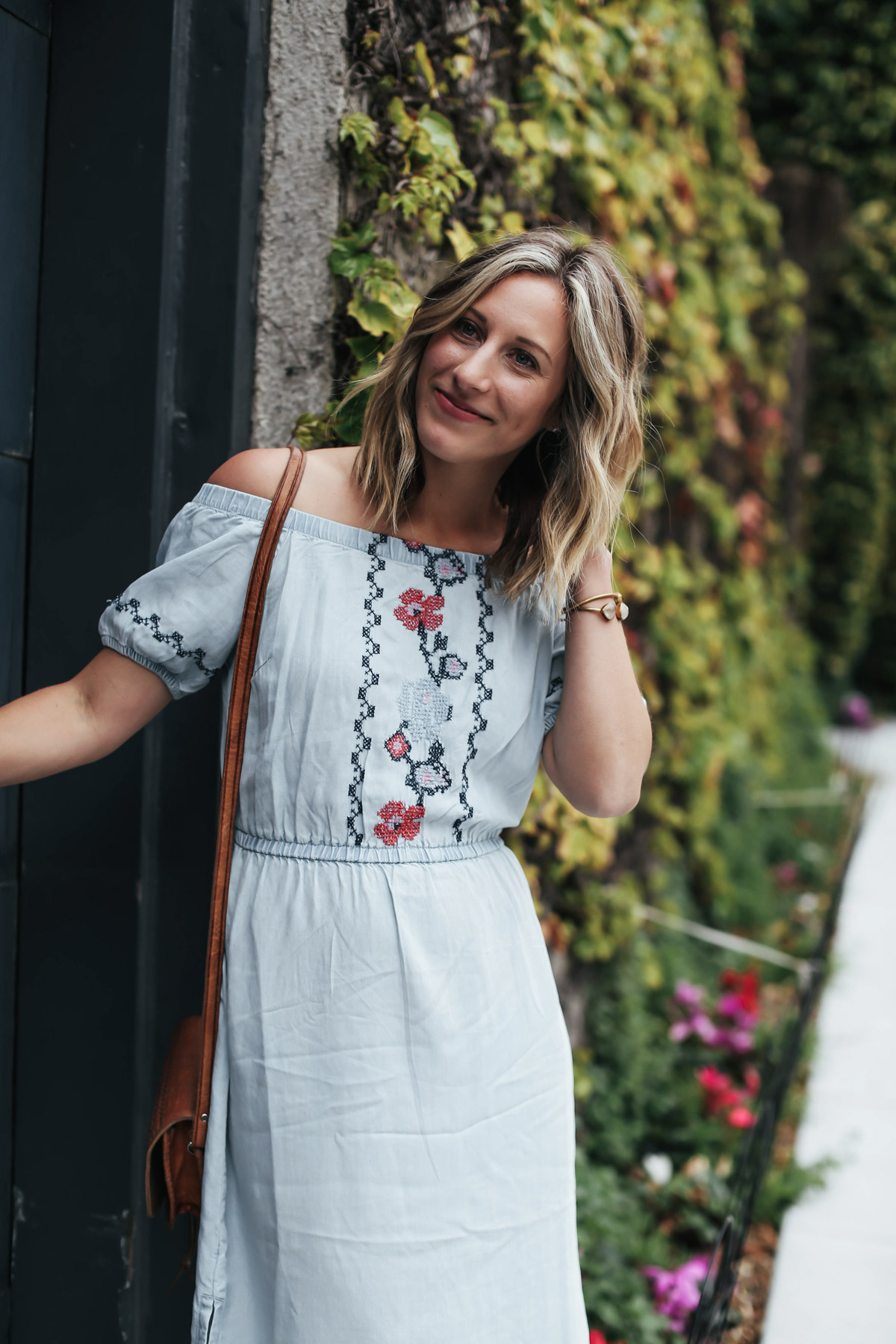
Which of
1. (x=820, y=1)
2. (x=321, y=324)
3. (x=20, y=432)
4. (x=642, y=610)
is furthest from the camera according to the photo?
(x=820, y=1)

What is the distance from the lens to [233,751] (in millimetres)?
1317

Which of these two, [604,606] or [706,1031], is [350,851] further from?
[706,1031]

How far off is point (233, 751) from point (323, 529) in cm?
30

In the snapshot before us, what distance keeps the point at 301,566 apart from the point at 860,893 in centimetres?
490

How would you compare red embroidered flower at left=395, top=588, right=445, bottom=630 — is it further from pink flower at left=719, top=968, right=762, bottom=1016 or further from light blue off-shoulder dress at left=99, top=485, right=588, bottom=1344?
pink flower at left=719, top=968, right=762, bottom=1016

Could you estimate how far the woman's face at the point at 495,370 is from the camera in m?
1.31

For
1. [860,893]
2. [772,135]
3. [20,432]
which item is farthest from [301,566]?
[772,135]

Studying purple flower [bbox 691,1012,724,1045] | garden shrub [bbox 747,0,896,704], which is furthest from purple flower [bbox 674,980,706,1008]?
garden shrub [bbox 747,0,896,704]

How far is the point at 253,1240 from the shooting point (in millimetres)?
1318

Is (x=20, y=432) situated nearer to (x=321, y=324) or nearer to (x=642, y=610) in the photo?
(x=321, y=324)

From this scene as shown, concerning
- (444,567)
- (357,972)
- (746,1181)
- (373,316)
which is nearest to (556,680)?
(444,567)

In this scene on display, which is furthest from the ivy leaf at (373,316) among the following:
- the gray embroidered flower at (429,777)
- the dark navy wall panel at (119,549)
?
the gray embroidered flower at (429,777)

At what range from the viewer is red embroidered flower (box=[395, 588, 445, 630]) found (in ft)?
4.42

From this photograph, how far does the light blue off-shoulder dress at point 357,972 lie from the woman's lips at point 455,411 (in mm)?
179
